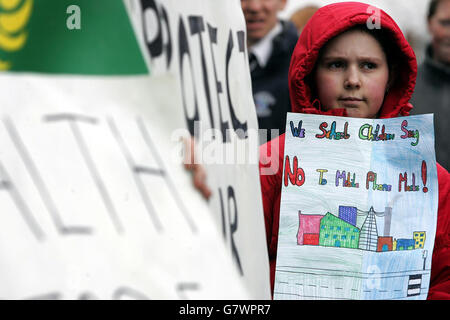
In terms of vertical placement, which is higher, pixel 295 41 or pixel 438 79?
pixel 295 41

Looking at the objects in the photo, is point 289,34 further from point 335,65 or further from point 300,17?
point 335,65

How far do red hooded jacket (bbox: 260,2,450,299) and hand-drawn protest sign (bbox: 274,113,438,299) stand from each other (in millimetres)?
79

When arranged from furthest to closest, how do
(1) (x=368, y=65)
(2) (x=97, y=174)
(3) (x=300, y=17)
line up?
(3) (x=300, y=17)
(1) (x=368, y=65)
(2) (x=97, y=174)

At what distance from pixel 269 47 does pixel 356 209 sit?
5.41ft

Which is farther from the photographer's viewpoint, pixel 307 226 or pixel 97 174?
pixel 307 226

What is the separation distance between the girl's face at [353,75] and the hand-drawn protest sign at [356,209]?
0.16 metres

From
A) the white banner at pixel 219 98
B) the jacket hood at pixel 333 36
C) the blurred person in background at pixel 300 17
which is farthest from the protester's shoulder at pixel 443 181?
the blurred person in background at pixel 300 17

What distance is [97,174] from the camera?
40.8 inches

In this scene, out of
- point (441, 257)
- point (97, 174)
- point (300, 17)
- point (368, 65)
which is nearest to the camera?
point (97, 174)

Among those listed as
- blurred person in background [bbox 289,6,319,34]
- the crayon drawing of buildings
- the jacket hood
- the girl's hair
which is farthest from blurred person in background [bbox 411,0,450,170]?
the crayon drawing of buildings

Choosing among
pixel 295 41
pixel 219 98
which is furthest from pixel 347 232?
pixel 295 41

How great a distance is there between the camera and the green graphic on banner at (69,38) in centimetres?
104
